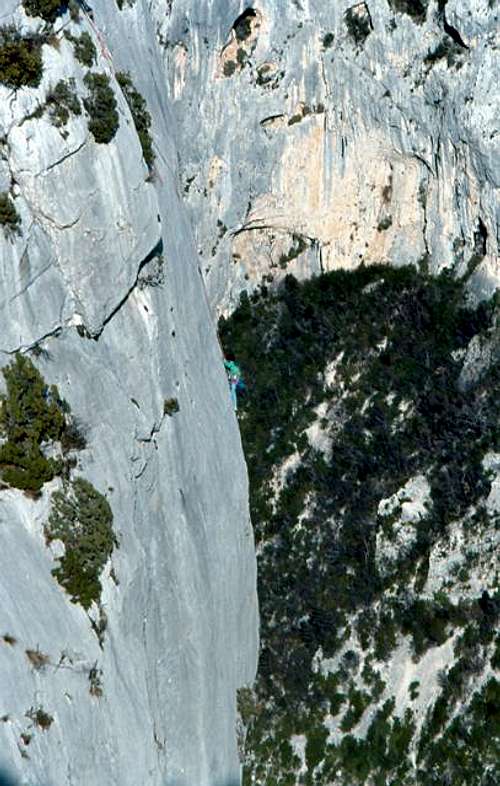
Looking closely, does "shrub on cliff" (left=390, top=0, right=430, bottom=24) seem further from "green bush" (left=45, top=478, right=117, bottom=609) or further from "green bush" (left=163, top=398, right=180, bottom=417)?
"green bush" (left=45, top=478, right=117, bottom=609)

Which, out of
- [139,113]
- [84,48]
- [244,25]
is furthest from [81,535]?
[244,25]

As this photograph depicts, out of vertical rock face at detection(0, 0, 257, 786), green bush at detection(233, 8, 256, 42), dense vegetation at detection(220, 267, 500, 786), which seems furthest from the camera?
green bush at detection(233, 8, 256, 42)

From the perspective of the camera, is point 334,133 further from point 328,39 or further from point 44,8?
point 44,8

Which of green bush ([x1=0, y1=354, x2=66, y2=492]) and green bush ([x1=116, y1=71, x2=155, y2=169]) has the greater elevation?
green bush ([x1=116, y1=71, x2=155, y2=169])

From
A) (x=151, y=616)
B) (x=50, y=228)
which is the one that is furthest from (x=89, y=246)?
(x=151, y=616)

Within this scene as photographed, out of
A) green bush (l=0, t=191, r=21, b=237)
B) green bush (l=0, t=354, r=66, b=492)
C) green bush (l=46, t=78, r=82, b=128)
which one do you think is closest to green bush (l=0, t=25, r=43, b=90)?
green bush (l=46, t=78, r=82, b=128)

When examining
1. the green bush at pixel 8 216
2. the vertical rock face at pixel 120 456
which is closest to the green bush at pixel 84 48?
the vertical rock face at pixel 120 456
